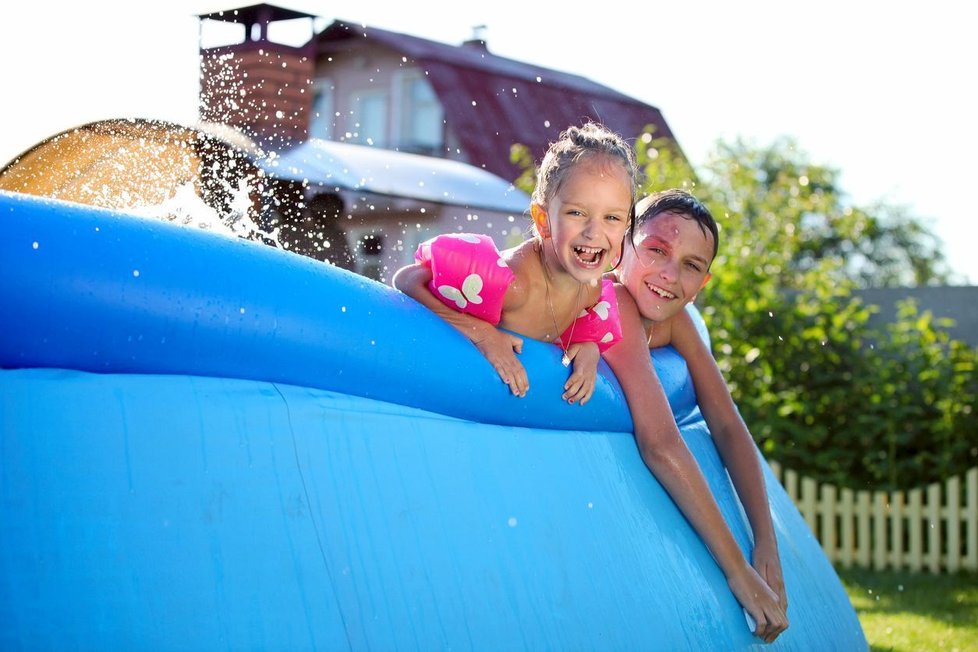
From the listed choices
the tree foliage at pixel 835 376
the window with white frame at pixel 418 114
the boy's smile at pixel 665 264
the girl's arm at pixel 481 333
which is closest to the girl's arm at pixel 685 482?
the boy's smile at pixel 665 264

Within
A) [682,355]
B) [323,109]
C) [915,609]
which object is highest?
[682,355]

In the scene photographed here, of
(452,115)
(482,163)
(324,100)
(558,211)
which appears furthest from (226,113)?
(324,100)

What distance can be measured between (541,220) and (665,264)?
479 mm

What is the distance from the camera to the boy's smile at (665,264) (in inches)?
107

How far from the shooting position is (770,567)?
101 inches

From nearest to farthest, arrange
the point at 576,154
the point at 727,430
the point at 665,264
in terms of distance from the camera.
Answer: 1. the point at 576,154
2. the point at 665,264
3. the point at 727,430

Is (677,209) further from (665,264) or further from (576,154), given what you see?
(576,154)

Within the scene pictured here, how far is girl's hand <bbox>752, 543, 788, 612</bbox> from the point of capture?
2510 millimetres

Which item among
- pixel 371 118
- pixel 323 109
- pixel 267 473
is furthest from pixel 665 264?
pixel 323 109

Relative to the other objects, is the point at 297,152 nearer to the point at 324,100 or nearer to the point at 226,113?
the point at 226,113

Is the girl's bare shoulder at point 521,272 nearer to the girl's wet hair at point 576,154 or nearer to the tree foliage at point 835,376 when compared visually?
the girl's wet hair at point 576,154

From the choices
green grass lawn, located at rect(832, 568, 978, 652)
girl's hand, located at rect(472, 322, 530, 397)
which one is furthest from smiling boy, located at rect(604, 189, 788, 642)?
green grass lawn, located at rect(832, 568, 978, 652)

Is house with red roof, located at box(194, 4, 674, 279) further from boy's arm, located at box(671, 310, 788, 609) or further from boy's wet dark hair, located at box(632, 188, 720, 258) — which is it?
boy's arm, located at box(671, 310, 788, 609)

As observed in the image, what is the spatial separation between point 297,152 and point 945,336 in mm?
3547
